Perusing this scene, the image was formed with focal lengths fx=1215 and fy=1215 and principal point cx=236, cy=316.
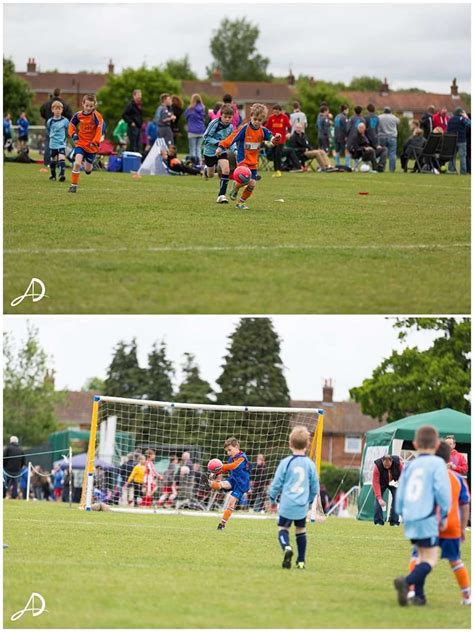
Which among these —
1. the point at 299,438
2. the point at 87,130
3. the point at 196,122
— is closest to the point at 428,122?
the point at 196,122

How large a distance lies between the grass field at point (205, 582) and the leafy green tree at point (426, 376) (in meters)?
33.4

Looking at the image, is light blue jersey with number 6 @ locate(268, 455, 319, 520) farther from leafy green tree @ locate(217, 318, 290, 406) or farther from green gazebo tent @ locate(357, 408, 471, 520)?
leafy green tree @ locate(217, 318, 290, 406)

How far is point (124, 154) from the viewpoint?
1261 inches

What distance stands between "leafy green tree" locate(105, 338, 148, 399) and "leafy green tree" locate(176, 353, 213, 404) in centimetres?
597

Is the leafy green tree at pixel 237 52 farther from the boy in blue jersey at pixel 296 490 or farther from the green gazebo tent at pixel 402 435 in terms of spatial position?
the boy in blue jersey at pixel 296 490

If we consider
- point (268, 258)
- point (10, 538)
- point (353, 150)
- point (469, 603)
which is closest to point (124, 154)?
point (353, 150)

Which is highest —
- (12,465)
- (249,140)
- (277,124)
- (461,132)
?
(461,132)

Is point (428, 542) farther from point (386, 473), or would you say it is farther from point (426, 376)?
point (426, 376)

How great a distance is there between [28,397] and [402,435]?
202ft

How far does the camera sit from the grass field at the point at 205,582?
25.7 ft

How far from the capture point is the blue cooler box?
1253 inches

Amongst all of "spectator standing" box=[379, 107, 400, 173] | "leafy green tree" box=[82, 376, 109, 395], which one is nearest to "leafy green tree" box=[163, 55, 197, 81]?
"leafy green tree" box=[82, 376, 109, 395]

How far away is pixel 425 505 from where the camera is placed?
29.4 feet

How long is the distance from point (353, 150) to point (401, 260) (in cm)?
2140
